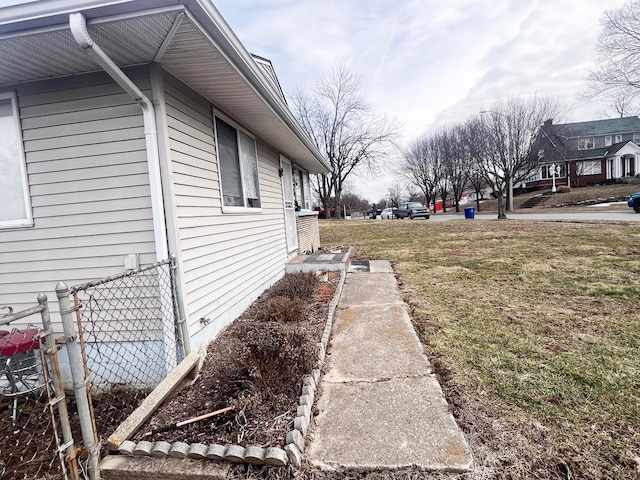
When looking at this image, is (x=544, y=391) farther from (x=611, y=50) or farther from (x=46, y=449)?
(x=611, y=50)

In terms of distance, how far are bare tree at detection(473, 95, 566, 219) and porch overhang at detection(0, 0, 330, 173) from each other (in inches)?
890

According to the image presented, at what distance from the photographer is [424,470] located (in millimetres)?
1646

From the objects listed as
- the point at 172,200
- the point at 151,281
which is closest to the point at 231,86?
the point at 172,200

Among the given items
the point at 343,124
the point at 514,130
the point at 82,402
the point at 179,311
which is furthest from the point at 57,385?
the point at 343,124

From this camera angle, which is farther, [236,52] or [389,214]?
[389,214]

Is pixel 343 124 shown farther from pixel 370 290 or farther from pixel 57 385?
pixel 57 385

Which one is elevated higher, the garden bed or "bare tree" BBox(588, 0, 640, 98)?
"bare tree" BBox(588, 0, 640, 98)

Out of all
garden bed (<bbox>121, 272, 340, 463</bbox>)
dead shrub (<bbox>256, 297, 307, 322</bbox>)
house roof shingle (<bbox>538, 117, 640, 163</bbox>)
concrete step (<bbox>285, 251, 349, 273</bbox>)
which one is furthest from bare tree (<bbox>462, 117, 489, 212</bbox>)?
garden bed (<bbox>121, 272, 340, 463</bbox>)

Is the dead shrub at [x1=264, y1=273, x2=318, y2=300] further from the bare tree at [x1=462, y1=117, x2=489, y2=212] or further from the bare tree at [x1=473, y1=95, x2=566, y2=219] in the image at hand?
the bare tree at [x1=462, y1=117, x2=489, y2=212]

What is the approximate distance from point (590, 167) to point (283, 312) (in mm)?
42521

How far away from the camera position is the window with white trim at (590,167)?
3322 centimetres

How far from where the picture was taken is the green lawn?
67.7 inches

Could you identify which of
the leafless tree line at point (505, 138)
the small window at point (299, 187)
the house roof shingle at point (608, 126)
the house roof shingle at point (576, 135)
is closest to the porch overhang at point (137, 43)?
the small window at point (299, 187)

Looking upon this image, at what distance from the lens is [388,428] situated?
6.51ft
